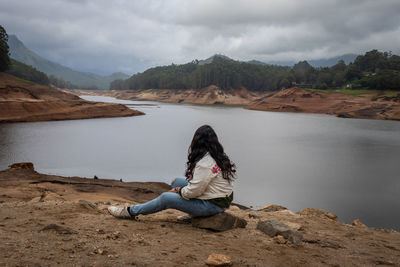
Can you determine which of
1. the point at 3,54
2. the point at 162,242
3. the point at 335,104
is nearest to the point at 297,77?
the point at 335,104

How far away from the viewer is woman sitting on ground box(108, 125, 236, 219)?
12.9ft

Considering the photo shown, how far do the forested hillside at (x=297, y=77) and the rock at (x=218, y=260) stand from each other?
58395 mm

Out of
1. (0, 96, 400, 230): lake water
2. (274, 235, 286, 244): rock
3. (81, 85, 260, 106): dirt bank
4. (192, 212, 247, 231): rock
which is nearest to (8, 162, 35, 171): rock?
(0, 96, 400, 230): lake water

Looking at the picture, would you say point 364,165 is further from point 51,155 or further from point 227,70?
point 227,70

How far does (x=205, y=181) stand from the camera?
3.91 m

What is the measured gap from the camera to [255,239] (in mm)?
4027

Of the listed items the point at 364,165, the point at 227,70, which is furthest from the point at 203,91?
the point at 364,165

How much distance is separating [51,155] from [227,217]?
1380cm

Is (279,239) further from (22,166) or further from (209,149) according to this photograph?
(22,166)

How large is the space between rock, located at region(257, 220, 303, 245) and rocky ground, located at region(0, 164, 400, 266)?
0.01 meters

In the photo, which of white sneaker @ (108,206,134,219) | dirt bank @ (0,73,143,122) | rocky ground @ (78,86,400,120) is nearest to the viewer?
white sneaker @ (108,206,134,219)

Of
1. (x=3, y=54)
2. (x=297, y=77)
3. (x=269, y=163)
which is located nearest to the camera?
(x=269, y=163)

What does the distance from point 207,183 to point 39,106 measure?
35.1 meters

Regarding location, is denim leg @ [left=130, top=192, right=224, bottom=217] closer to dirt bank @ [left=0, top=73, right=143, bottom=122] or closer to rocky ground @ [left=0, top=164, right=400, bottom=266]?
rocky ground @ [left=0, top=164, right=400, bottom=266]
